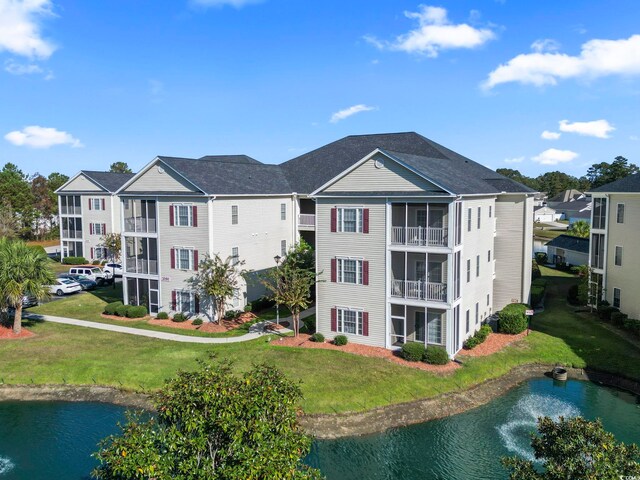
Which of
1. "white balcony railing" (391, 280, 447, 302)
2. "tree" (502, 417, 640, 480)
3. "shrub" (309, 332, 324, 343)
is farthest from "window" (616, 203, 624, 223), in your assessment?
"tree" (502, 417, 640, 480)

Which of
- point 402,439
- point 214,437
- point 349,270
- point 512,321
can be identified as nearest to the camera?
point 214,437

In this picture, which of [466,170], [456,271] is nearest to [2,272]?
[456,271]

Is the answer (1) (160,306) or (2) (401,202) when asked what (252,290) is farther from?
(2) (401,202)

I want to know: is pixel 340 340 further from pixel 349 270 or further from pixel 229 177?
pixel 229 177

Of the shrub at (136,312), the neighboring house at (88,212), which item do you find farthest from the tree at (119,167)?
the shrub at (136,312)

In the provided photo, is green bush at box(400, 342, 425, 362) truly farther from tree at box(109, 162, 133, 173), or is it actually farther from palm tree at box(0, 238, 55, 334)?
tree at box(109, 162, 133, 173)

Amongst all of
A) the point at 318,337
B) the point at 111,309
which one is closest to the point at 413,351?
the point at 318,337
